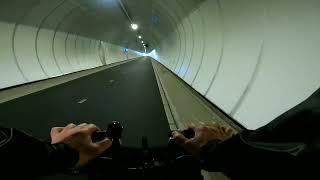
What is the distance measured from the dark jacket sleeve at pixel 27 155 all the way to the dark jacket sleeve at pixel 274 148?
77 cm

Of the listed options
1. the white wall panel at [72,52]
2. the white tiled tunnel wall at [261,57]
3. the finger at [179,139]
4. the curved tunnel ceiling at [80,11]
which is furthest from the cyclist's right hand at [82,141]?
the white wall panel at [72,52]

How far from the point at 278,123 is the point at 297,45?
4.65 metres

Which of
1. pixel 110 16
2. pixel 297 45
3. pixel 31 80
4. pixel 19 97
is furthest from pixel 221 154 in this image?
pixel 110 16

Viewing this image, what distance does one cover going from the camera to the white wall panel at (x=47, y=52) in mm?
23047

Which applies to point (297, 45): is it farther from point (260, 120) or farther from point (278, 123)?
point (278, 123)

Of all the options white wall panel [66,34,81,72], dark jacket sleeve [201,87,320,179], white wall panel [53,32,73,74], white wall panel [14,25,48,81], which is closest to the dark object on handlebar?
dark jacket sleeve [201,87,320,179]

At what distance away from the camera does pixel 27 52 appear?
2117 cm

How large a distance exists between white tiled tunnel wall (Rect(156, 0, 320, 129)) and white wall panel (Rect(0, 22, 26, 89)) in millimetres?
9946

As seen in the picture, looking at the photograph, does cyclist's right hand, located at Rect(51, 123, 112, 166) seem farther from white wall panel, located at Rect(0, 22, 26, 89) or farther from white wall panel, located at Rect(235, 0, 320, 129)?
white wall panel, located at Rect(0, 22, 26, 89)

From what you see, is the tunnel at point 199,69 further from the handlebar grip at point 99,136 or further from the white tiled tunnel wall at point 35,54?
the handlebar grip at point 99,136

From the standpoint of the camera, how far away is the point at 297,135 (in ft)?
5.67

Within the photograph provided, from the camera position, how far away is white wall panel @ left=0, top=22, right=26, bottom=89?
17.8m

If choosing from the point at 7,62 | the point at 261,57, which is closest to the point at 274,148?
the point at 261,57

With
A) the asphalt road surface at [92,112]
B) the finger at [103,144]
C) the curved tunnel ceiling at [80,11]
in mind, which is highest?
the curved tunnel ceiling at [80,11]
